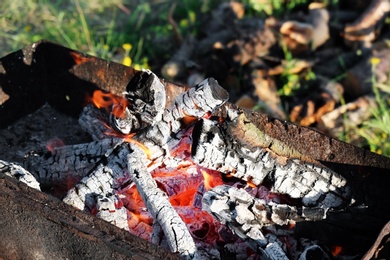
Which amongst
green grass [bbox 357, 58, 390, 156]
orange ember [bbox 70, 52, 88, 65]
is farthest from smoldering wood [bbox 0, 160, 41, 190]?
green grass [bbox 357, 58, 390, 156]

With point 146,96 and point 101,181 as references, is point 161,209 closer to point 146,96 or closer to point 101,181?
point 101,181

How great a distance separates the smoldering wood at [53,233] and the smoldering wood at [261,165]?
24.3 inches

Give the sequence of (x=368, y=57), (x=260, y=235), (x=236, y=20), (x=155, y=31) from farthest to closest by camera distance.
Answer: (x=155, y=31)
(x=236, y=20)
(x=368, y=57)
(x=260, y=235)

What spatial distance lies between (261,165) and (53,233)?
3.01 feet

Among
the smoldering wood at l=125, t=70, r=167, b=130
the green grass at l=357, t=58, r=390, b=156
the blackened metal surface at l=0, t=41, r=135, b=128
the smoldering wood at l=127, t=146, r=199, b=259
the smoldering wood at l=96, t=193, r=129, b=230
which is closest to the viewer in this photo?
the smoldering wood at l=127, t=146, r=199, b=259

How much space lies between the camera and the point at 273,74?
423 centimetres

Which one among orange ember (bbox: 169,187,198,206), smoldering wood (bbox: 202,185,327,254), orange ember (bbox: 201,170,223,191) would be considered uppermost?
smoldering wood (bbox: 202,185,327,254)

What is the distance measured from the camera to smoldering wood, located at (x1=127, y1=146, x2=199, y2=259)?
2.17m

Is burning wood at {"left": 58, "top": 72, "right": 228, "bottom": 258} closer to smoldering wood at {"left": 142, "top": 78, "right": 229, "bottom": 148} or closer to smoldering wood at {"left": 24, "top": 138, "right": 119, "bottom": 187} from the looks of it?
smoldering wood at {"left": 142, "top": 78, "right": 229, "bottom": 148}

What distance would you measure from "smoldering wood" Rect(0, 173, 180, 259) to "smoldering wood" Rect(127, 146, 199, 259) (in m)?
0.30

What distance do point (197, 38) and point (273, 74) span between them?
2.72 feet

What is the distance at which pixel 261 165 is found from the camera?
2.44 metres

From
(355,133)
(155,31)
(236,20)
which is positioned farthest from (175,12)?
(355,133)

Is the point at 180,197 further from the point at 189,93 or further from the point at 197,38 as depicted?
the point at 197,38
